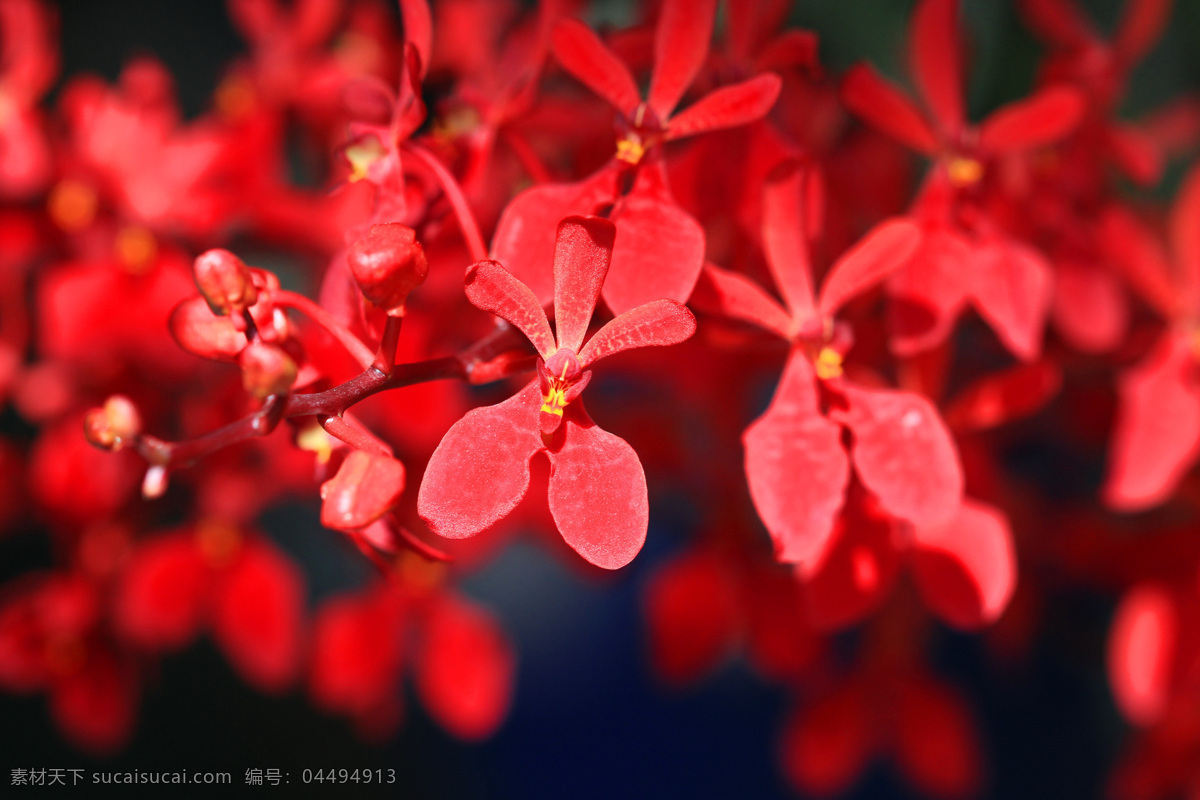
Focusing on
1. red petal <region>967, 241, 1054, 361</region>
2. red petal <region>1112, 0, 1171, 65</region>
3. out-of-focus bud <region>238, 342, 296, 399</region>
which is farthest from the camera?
red petal <region>1112, 0, 1171, 65</region>

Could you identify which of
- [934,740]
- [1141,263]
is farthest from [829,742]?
[1141,263]

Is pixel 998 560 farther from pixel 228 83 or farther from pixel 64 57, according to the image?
pixel 64 57

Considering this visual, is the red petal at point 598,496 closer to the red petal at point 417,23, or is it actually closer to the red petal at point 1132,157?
the red petal at point 417,23

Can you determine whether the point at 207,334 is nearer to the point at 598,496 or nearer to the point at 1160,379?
the point at 598,496

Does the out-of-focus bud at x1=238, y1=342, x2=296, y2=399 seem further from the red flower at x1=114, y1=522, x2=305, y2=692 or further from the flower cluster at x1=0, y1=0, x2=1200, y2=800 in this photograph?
the red flower at x1=114, y1=522, x2=305, y2=692

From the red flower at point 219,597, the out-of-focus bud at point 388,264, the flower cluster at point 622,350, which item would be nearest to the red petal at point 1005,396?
the flower cluster at point 622,350

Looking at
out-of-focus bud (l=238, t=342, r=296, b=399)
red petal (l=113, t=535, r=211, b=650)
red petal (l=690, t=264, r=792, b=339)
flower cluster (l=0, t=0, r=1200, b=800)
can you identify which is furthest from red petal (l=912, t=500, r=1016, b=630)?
red petal (l=113, t=535, r=211, b=650)
